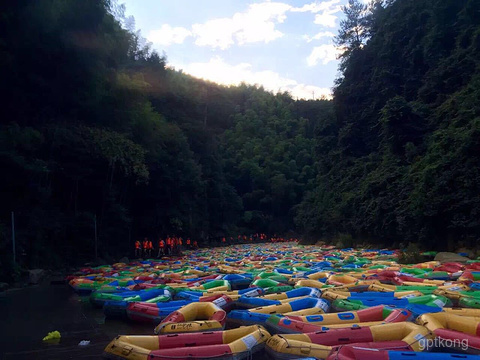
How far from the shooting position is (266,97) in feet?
240

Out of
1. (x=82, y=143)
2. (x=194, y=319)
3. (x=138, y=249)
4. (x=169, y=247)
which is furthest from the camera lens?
(x=169, y=247)

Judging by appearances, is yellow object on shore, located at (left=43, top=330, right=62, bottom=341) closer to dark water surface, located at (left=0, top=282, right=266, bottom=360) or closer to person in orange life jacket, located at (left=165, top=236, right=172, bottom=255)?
dark water surface, located at (left=0, top=282, right=266, bottom=360)

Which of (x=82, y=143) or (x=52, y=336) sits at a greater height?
(x=82, y=143)

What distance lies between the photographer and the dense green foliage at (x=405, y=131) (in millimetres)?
15641

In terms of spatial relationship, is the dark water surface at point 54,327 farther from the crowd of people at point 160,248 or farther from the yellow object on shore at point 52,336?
the crowd of people at point 160,248

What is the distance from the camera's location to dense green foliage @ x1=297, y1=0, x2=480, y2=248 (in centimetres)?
1564

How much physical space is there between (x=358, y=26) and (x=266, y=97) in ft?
132

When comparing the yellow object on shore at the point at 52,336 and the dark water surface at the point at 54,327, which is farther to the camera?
the yellow object on shore at the point at 52,336

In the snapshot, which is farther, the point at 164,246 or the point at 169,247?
the point at 169,247

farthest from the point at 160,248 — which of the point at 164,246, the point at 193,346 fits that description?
the point at 193,346

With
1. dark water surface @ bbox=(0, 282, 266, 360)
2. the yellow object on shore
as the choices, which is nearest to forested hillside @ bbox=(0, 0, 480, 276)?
dark water surface @ bbox=(0, 282, 266, 360)

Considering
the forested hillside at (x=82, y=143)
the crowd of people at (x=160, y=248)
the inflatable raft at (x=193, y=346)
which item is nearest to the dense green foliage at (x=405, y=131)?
the crowd of people at (x=160, y=248)

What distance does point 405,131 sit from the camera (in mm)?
21547

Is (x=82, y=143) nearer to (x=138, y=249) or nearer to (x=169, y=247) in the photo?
(x=138, y=249)
